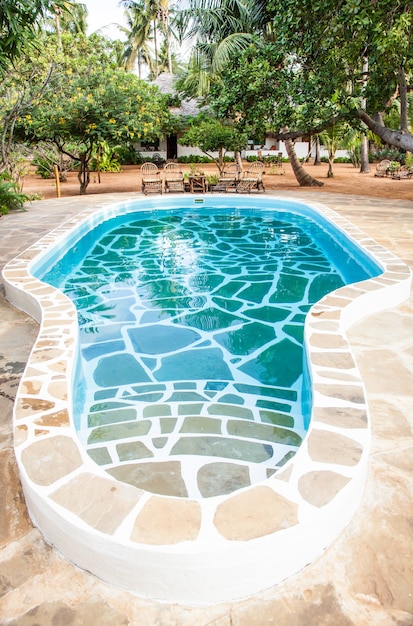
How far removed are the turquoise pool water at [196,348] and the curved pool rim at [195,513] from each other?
0.67 m

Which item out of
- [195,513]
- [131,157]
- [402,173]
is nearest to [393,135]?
A: [402,173]

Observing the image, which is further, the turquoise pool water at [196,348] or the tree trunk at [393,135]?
the tree trunk at [393,135]

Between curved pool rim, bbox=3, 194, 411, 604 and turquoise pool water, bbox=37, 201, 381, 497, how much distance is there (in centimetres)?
67

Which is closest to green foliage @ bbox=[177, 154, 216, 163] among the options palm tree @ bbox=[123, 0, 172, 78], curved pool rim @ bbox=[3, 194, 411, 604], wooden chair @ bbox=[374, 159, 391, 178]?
palm tree @ bbox=[123, 0, 172, 78]

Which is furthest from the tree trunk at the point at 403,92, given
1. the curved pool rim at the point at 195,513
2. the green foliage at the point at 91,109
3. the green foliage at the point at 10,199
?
the curved pool rim at the point at 195,513

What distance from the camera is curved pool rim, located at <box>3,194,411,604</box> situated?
185 cm

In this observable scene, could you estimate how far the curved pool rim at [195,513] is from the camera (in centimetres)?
185

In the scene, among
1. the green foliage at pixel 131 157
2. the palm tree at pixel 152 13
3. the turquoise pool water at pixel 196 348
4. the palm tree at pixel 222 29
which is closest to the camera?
the turquoise pool water at pixel 196 348

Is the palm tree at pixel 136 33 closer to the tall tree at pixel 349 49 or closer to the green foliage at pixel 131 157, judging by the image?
the green foliage at pixel 131 157

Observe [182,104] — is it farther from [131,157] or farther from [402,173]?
[402,173]

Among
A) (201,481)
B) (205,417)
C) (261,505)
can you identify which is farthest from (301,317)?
(261,505)

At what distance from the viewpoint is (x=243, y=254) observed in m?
8.33

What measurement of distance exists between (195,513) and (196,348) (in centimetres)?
286

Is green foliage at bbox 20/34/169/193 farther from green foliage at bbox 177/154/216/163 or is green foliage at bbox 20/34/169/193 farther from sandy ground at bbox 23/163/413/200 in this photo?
green foliage at bbox 177/154/216/163
